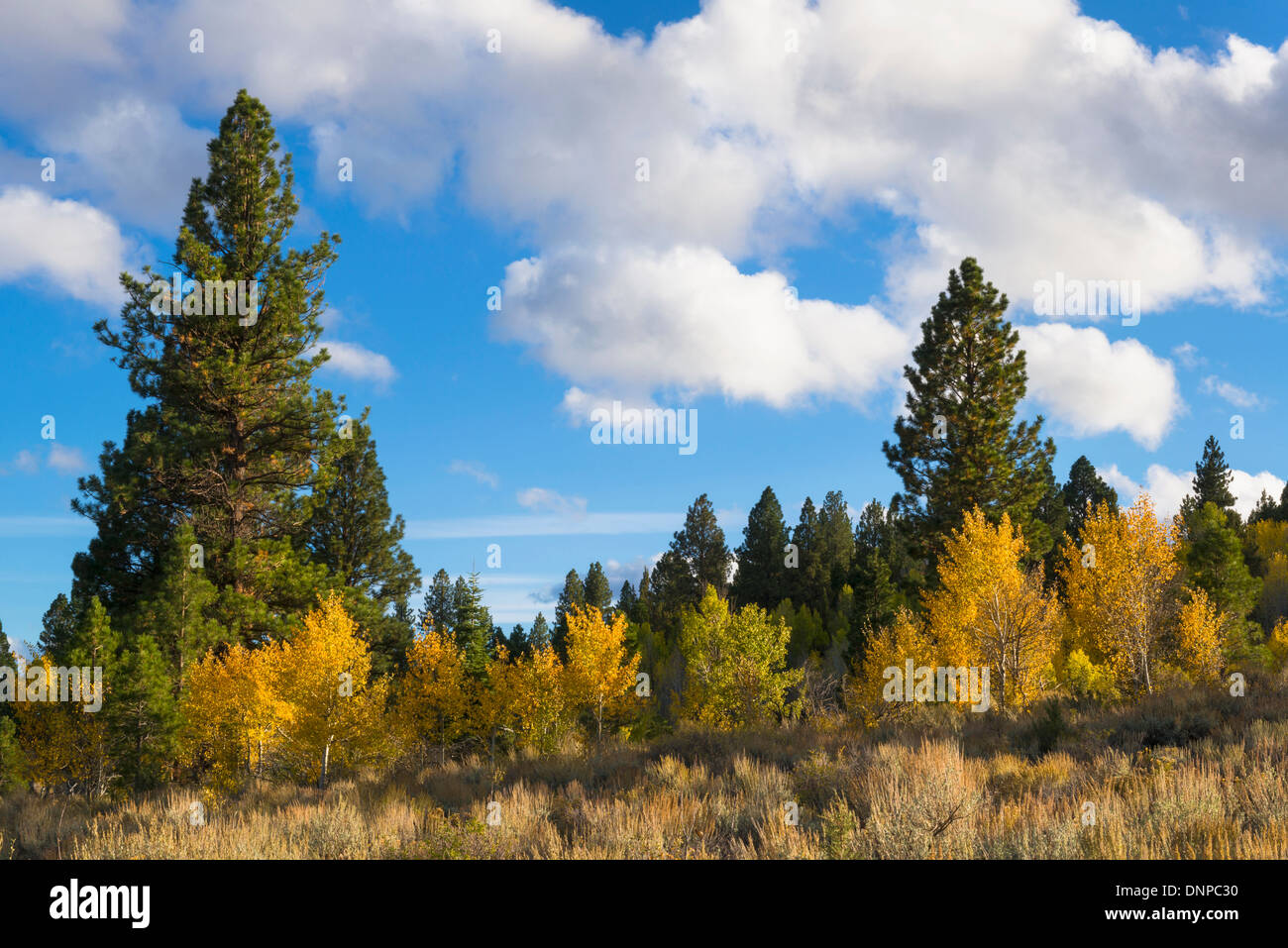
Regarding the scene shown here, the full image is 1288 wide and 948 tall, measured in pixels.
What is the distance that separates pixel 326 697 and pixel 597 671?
15.7 metres

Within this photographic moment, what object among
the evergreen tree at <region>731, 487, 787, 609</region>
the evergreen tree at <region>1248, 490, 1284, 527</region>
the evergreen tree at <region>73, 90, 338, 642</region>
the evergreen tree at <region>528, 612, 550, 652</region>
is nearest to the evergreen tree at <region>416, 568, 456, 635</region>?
the evergreen tree at <region>528, 612, 550, 652</region>

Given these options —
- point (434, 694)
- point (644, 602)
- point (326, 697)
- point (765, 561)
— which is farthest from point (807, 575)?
point (326, 697)

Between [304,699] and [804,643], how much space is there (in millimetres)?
45999

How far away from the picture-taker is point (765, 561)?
72.1m

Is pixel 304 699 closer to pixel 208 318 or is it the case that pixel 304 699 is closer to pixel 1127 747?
pixel 208 318

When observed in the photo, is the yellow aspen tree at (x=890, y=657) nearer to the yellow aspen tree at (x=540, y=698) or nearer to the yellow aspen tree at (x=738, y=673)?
the yellow aspen tree at (x=738, y=673)

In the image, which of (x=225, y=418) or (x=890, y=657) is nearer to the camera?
(x=225, y=418)

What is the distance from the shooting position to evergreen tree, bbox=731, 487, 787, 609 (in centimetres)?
7144

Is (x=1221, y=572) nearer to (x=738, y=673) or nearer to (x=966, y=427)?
(x=966, y=427)

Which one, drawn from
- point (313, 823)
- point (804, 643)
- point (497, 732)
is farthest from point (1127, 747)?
point (804, 643)

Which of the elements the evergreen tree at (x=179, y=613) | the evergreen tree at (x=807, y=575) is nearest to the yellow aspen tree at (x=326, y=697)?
the evergreen tree at (x=179, y=613)

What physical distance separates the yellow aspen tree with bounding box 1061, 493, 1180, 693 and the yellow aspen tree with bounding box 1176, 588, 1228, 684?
2.19 m

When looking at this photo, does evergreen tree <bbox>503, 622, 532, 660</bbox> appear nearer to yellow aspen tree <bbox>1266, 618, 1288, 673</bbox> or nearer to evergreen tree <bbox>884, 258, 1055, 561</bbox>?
evergreen tree <bbox>884, 258, 1055, 561</bbox>
